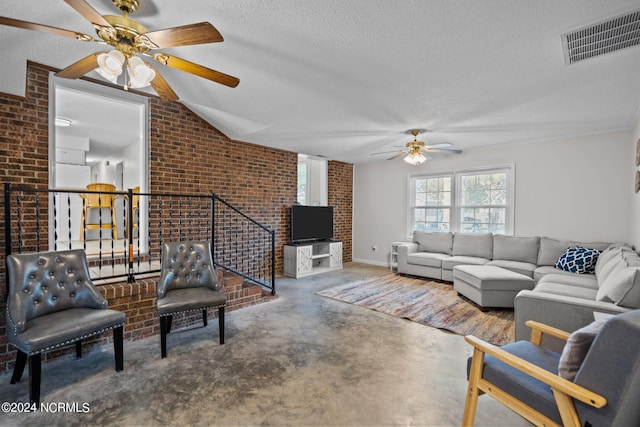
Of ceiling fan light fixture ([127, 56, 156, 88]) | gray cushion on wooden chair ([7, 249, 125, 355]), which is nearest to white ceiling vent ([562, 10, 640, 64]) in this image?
ceiling fan light fixture ([127, 56, 156, 88])

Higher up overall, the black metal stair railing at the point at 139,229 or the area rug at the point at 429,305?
the black metal stair railing at the point at 139,229

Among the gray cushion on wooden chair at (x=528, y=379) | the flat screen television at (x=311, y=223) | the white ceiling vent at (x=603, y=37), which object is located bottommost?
the gray cushion on wooden chair at (x=528, y=379)

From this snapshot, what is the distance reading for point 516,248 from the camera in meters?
4.82

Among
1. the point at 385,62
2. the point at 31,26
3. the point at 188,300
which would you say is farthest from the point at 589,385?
the point at 31,26

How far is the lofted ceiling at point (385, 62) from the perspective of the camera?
1857 mm

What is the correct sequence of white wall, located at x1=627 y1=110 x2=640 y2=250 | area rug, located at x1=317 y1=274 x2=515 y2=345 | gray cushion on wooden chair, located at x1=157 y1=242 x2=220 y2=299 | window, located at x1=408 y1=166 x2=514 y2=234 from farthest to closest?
window, located at x1=408 y1=166 x2=514 y2=234 → white wall, located at x1=627 y1=110 x2=640 y2=250 → area rug, located at x1=317 y1=274 x2=515 y2=345 → gray cushion on wooden chair, located at x1=157 y1=242 x2=220 y2=299

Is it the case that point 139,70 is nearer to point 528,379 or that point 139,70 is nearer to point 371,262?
point 528,379

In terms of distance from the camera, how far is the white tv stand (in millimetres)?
5621

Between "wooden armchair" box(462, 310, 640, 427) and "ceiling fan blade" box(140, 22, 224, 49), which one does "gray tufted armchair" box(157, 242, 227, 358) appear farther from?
"wooden armchair" box(462, 310, 640, 427)

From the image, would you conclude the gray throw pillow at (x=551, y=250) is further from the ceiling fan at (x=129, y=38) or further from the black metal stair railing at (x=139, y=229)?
the ceiling fan at (x=129, y=38)

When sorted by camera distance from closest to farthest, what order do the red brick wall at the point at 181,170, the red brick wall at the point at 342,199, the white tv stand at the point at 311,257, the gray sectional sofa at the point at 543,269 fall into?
the gray sectional sofa at the point at 543,269
the red brick wall at the point at 181,170
the white tv stand at the point at 311,257
the red brick wall at the point at 342,199

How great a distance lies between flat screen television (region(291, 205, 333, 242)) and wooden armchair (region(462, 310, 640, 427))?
450 centimetres

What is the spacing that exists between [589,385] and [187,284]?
3.13 metres

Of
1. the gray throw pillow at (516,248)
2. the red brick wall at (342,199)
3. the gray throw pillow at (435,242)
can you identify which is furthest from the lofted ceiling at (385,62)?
the red brick wall at (342,199)
